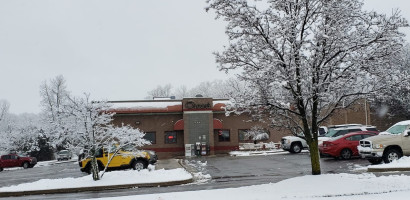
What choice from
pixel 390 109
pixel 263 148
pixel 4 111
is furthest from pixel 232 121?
pixel 4 111

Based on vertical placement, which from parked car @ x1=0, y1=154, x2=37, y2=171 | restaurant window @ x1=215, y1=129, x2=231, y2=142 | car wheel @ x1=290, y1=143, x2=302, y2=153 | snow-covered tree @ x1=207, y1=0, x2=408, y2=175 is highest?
snow-covered tree @ x1=207, y1=0, x2=408, y2=175

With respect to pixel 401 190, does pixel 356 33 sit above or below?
above

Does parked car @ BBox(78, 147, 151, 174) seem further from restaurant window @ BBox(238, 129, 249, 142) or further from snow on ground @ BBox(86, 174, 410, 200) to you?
restaurant window @ BBox(238, 129, 249, 142)

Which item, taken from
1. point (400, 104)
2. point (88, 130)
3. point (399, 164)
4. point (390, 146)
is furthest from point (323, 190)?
point (400, 104)

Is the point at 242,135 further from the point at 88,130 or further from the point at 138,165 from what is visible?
the point at 88,130

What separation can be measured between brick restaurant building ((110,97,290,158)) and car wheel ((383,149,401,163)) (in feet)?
57.4

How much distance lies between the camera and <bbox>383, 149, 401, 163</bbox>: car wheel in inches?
662

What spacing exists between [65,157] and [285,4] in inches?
1799

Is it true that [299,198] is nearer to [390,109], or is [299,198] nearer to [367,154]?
[367,154]

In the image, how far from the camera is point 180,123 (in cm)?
3400

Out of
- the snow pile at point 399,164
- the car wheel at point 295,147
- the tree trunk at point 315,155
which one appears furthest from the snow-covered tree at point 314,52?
the car wheel at point 295,147

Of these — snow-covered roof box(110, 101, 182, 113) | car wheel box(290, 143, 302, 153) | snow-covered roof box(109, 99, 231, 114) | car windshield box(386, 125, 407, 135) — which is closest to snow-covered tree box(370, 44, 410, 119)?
car wheel box(290, 143, 302, 153)

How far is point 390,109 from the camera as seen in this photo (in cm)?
4188

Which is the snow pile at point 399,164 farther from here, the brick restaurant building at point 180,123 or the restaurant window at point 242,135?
the restaurant window at point 242,135
